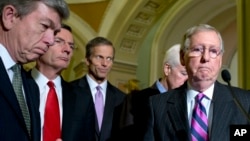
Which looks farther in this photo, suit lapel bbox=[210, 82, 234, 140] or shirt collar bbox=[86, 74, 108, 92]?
shirt collar bbox=[86, 74, 108, 92]

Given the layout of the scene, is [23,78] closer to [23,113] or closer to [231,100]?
[23,113]

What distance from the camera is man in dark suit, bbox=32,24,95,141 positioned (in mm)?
2082

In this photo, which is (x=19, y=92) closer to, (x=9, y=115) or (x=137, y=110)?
(x=9, y=115)

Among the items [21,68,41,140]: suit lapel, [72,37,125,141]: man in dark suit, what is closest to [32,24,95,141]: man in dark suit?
[72,37,125,141]: man in dark suit

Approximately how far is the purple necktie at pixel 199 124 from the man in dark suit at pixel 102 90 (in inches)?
35.6

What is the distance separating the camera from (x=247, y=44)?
4.23 meters

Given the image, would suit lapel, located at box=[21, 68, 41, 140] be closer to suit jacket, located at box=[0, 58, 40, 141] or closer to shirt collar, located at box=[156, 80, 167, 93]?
suit jacket, located at box=[0, 58, 40, 141]

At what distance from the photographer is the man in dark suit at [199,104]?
5.70 ft

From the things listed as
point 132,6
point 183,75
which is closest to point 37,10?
point 183,75

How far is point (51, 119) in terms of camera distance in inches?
82.0

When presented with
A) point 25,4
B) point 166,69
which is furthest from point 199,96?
point 166,69

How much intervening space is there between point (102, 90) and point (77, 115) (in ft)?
2.70

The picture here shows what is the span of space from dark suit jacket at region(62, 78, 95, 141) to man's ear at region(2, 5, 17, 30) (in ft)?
2.37

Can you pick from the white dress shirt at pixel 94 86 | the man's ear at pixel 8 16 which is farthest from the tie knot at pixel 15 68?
the white dress shirt at pixel 94 86
